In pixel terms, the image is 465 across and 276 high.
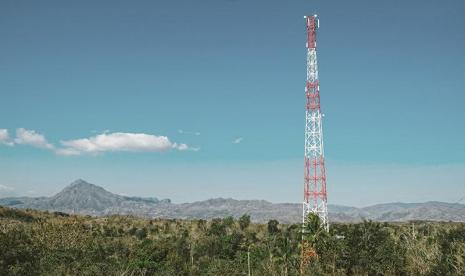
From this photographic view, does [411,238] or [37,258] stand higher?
[411,238]

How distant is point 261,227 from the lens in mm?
67188

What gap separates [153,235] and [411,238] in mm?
42240

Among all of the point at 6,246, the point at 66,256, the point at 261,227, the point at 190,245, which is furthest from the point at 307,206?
the point at 6,246

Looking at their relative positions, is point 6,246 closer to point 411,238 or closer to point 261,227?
point 411,238

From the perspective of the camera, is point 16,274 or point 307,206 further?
point 307,206

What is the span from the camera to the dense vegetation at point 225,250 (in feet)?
64.2

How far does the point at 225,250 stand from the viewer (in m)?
45.9

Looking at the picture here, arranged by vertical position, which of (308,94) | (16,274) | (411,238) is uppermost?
(308,94)

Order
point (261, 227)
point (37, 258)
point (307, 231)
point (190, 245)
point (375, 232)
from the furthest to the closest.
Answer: point (261, 227), point (190, 245), point (37, 258), point (307, 231), point (375, 232)

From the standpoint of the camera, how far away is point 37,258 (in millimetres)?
33812

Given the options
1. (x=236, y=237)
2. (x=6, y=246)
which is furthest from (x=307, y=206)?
(x=6, y=246)

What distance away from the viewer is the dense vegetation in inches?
770

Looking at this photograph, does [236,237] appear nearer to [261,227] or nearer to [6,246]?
[261,227]

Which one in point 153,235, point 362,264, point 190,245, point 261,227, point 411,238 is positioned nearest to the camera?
point 411,238
